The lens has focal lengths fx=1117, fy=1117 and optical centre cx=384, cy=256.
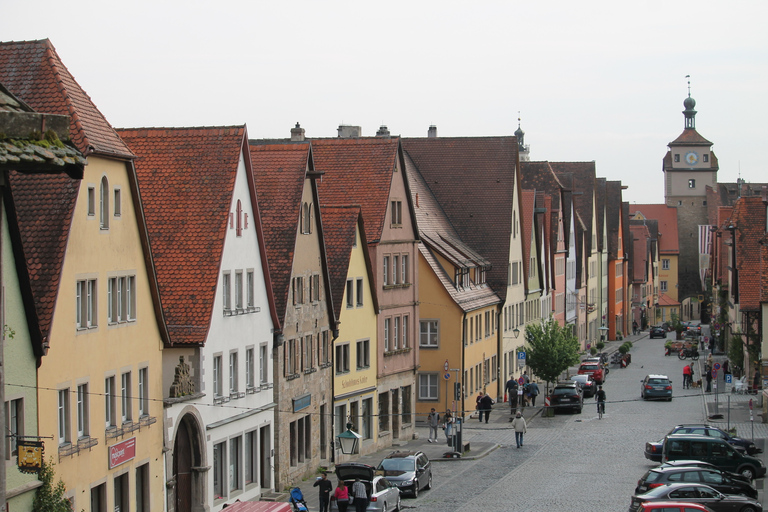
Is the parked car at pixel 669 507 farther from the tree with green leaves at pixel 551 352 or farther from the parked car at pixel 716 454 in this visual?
the tree with green leaves at pixel 551 352

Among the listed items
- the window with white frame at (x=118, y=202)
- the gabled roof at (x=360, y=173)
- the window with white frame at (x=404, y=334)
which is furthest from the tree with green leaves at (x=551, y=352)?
the window with white frame at (x=118, y=202)

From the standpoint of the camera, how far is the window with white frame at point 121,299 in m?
24.5

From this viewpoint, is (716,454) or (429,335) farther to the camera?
(429,335)

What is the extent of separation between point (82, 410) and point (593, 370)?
4833 cm

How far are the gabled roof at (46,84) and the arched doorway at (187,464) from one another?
26.6 ft

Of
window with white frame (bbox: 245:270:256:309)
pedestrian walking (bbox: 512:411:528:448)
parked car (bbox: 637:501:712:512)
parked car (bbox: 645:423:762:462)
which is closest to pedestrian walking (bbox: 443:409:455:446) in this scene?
pedestrian walking (bbox: 512:411:528:448)

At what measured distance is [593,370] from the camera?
67312 mm

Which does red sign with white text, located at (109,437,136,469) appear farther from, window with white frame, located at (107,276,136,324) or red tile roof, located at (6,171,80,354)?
red tile roof, located at (6,171,80,354)

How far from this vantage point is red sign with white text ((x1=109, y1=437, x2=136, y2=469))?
23.9 m

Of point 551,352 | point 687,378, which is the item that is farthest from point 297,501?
point 687,378

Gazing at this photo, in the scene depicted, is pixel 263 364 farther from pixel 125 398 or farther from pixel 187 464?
pixel 125 398

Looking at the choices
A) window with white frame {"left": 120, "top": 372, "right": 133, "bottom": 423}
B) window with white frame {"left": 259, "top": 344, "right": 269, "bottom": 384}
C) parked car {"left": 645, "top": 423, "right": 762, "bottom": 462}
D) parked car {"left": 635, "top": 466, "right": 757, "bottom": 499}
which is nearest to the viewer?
window with white frame {"left": 120, "top": 372, "right": 133, "bottom": 423}

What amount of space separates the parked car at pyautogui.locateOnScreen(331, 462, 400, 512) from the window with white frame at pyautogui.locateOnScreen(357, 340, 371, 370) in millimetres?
11094

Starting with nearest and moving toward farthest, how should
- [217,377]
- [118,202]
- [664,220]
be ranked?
[118,202] → [217,377] → [664,220]
